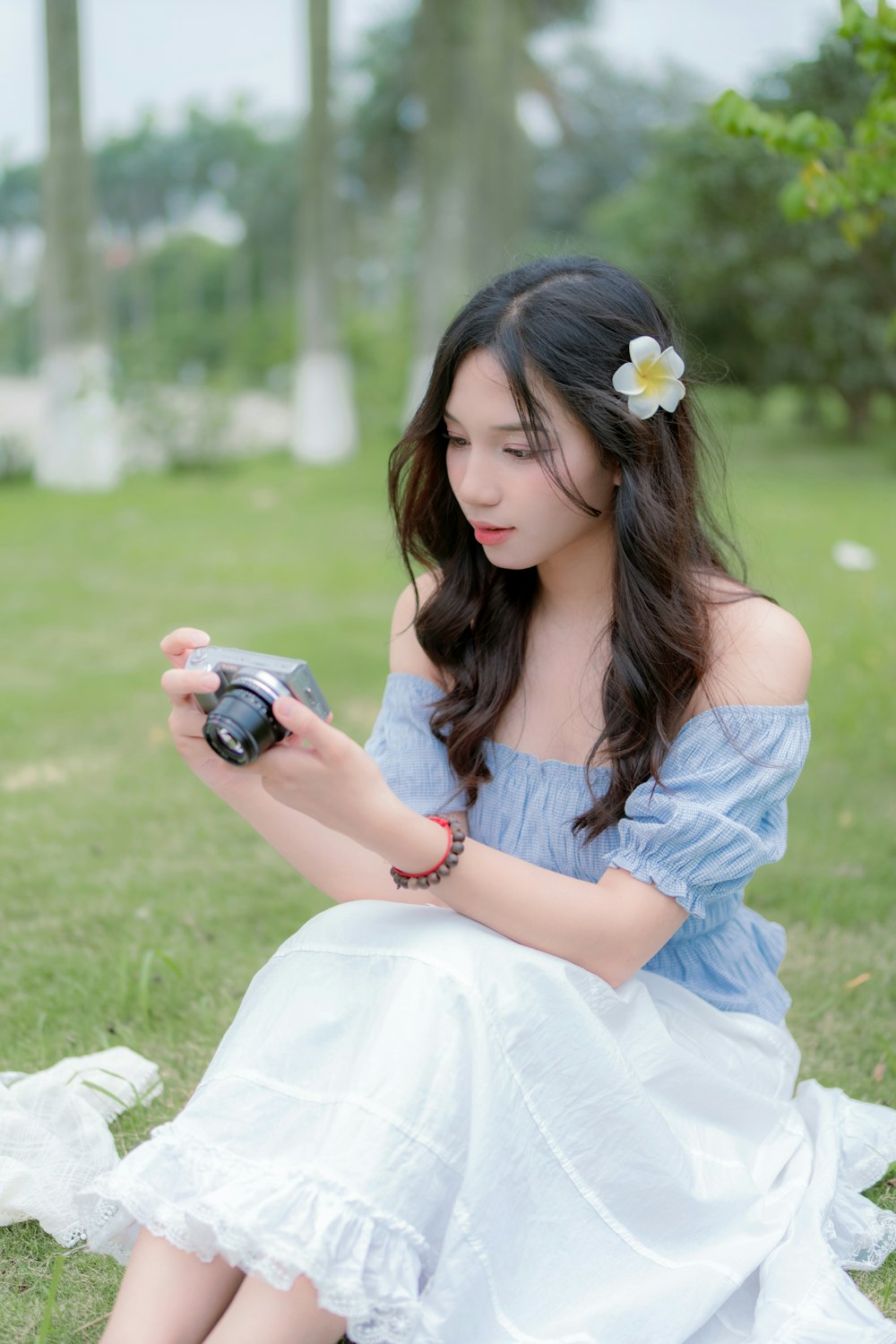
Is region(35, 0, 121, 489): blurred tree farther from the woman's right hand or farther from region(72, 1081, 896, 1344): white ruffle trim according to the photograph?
region(72, 1081, 896, 1344): white ruffle trim

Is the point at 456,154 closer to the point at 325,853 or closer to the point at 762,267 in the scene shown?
the point at 762,267

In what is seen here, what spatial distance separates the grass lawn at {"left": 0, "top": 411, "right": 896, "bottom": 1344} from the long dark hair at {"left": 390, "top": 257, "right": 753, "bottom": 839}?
2.08 ft

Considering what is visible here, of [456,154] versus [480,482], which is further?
[456,154]

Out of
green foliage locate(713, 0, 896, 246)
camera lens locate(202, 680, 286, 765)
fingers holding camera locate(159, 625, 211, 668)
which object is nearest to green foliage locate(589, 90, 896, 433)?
green foliage locate(713, 0, 896, 246)

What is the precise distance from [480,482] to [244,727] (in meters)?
0.52

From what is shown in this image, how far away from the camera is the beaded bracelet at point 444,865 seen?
5.19 ft

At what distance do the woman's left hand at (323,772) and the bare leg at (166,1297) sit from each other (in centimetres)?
50

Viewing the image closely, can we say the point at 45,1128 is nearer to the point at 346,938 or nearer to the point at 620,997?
the point at 346,938

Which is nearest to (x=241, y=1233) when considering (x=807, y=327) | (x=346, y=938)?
(x=346, y=938)

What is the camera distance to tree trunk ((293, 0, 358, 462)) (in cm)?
1344

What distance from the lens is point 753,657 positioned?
181cm

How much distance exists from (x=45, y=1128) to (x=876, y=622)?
4.27 metres

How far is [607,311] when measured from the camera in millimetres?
1800

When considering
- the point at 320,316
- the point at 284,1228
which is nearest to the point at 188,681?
the point at 284,1228
